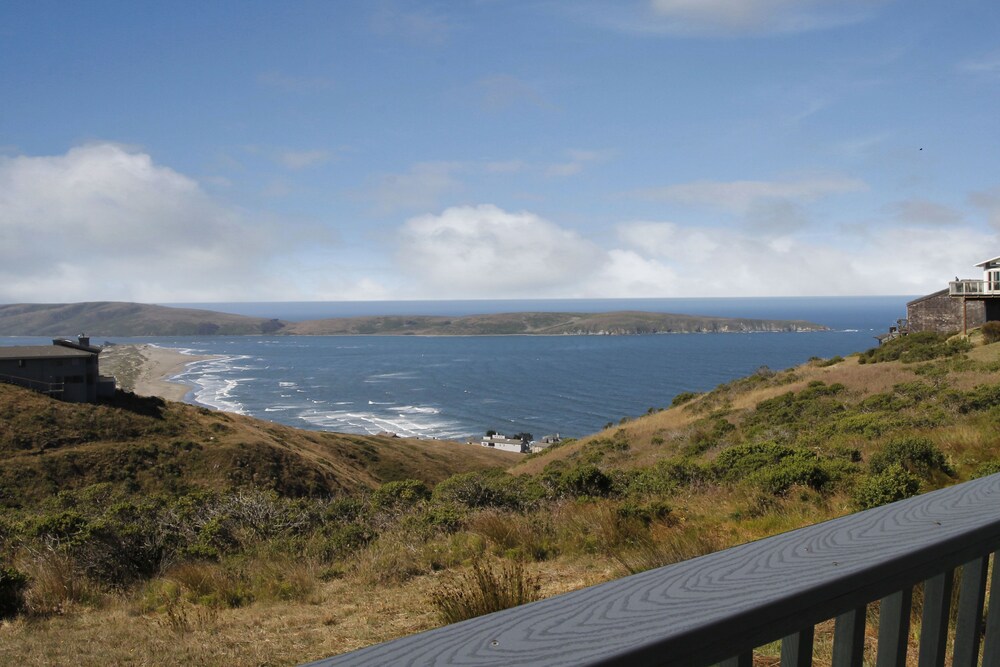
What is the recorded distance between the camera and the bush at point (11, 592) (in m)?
6.23

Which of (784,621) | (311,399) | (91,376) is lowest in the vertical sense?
(311,399)

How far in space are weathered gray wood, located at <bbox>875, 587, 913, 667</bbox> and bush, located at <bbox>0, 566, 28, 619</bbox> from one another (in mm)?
7247

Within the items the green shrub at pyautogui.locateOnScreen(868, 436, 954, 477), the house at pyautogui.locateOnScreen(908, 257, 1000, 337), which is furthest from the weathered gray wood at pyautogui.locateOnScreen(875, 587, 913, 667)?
the house at pyautogui.locateOnScreen(908, 257, 1000, 337)

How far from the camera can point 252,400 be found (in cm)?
10256

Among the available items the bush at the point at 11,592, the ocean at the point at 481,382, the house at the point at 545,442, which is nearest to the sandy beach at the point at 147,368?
the ocean at the point at 481,382

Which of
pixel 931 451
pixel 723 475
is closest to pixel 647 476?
pixel 723 475

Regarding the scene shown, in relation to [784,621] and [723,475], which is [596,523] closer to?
[723,475]

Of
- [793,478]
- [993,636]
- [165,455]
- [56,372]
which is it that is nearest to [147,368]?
[56,372]

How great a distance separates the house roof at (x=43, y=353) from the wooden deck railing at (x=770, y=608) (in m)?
57.2

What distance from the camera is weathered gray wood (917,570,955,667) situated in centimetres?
143

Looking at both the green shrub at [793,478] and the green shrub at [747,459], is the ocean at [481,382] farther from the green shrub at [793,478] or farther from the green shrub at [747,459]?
the green shrub at [793,478]

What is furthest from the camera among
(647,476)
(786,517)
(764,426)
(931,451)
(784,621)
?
(764,426)

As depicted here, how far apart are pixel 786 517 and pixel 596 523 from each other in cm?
202

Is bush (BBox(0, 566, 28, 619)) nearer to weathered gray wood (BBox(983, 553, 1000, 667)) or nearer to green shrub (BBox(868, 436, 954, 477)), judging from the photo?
weathered gray wood (BBox(983, 553, 1000, 667))
